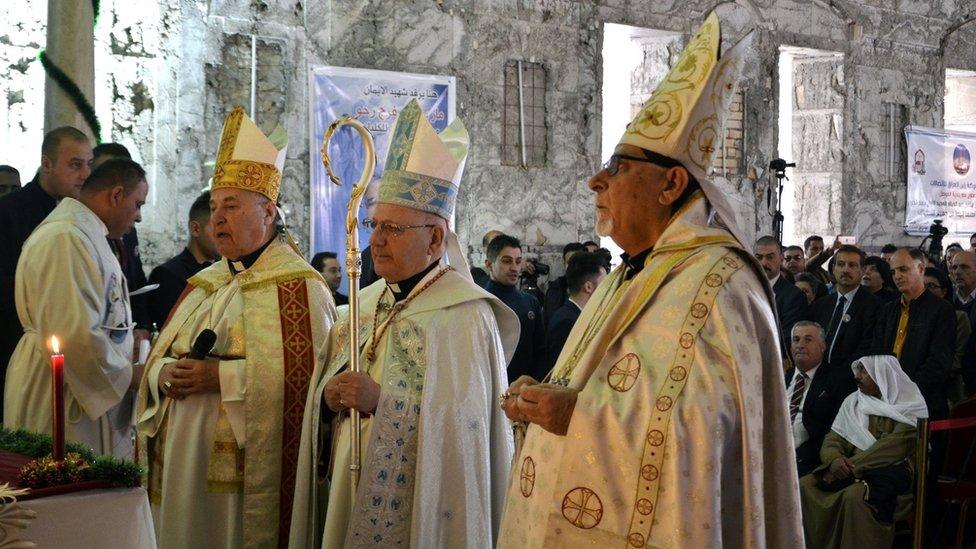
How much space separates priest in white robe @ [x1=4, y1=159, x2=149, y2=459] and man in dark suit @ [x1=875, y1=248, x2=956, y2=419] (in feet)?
15.6

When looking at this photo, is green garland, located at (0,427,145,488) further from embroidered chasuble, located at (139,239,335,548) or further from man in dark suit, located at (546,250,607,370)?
man in dark suit, located at (546,250,607,370)

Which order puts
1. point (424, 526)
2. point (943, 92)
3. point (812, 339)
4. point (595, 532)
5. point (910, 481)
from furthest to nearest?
point (943, 92) < point (812, 339) < point (910, 481) < point (424, 526) < point (595, 532)

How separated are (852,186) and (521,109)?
224 inches

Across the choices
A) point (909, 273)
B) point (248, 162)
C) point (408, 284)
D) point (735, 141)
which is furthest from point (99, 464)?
point (735, 141)

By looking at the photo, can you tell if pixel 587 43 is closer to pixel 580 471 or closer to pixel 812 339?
pixel 812 339

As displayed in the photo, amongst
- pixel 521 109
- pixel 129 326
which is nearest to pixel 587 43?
pixel 521 109

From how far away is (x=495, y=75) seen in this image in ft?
40.1

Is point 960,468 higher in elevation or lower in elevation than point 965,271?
lower

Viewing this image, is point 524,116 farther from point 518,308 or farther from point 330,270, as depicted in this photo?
point 518,308

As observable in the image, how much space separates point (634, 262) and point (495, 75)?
9.48 metres

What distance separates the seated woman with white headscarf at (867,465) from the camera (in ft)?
19.4

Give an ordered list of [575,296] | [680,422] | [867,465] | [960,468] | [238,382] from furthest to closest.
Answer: [575,296], [867,465], [960,468], [238,382], [680,422]

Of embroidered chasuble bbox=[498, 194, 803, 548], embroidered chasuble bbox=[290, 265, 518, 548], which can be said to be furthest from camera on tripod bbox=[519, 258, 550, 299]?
embroidered chasuble bbox=[498, 194, 803, 548]

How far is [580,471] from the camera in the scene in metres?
2.73
